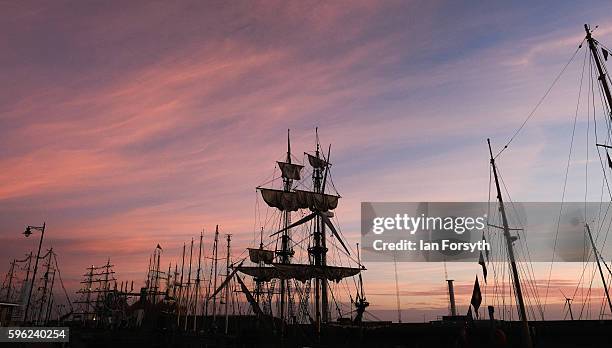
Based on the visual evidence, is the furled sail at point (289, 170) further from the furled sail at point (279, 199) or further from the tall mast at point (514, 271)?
the tall mast at point (514, 271)

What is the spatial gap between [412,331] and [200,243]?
51.1 m

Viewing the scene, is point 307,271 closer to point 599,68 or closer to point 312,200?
point 312,200

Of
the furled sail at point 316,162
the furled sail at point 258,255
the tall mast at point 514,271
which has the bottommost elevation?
the tall mast at point 514,271

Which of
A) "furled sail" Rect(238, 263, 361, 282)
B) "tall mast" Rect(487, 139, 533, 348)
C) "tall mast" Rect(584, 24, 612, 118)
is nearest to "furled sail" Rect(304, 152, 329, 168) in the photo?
"furled sail" Rect(238, 263, 361, 282)

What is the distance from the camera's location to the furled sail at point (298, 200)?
63.6 meters

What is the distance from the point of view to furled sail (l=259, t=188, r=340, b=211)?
6356cm

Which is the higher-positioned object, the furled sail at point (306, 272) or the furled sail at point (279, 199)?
the furled sail at point (279, 199)

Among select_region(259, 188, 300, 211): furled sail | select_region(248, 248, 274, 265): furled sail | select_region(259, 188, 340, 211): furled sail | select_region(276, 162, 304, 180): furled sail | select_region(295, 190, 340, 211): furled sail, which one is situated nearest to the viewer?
select_region(295, 190, 340, 211): furled sail

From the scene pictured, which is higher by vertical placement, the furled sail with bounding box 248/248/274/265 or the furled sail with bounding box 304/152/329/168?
the furled sail with bounding box 304/152/329/168

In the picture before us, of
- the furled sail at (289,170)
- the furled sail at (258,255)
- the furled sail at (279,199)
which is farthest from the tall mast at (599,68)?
the furled sail at (258,255)

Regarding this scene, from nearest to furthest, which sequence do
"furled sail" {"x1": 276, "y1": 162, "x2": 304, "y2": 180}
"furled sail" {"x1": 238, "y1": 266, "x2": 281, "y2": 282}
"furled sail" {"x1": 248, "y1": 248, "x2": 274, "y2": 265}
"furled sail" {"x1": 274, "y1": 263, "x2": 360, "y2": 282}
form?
"furled sail" {"x1": 274, "y1": 263, "x2": 360, "y2": 282} → "furled sail" {"x1": 238, "y1": 266, "x2": 281, "y2": 282} → "furled sail" {"x1": 276, "y1": 162, "x2": 304, "y2": 180} → "furled sail" {"x1": 248, "y1": 248, "x2": 274, "y2": 265}

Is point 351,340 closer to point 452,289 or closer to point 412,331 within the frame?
point 412,331

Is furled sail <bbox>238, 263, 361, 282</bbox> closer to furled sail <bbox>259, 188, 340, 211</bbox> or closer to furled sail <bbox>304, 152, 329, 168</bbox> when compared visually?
furled sail <bbox>259, 188, 340, 211</bbox>

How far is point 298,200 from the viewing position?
2518 inches
